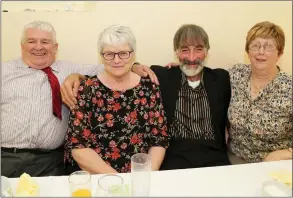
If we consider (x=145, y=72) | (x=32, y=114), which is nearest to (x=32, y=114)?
(x=32, y=114)

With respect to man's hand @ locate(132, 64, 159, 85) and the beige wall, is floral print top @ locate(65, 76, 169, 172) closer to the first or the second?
man's hand @ locate(132, 64, 159, 85)

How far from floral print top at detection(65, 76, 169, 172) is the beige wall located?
0.63m

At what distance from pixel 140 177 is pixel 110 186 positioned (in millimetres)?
121

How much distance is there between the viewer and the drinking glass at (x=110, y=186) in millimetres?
1070

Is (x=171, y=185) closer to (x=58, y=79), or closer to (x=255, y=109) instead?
(x=255, y=109)

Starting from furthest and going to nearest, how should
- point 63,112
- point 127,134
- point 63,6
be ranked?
point 63,6
point 63,112
point 127,134

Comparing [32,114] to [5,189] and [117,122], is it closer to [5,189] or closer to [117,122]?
[117,122]

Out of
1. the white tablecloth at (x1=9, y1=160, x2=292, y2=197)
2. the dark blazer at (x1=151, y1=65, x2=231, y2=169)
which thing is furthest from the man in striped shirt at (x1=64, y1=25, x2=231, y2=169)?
the white tablecloth at (x1=9, y1=160, x2=292, y2=197)

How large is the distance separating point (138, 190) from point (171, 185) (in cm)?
14

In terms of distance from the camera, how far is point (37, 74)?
195 centimetres

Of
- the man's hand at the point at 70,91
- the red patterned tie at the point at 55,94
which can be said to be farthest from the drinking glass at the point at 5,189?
the red patterned tie at the point at 55,94

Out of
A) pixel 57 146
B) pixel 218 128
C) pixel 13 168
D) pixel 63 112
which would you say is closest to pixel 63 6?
pixel 63 112

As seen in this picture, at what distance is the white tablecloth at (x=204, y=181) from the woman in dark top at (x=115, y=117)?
470 mm

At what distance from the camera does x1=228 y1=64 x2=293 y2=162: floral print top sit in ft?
5.84
